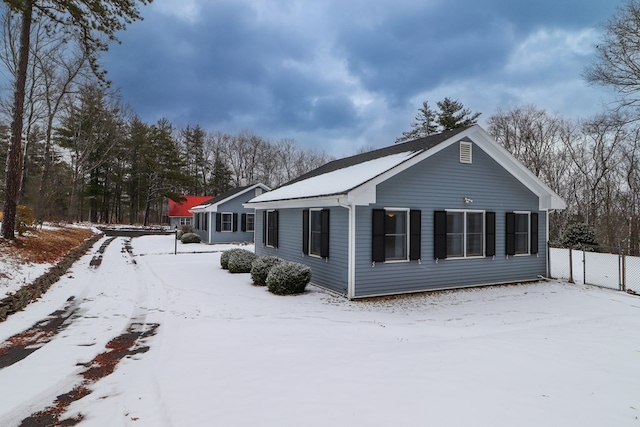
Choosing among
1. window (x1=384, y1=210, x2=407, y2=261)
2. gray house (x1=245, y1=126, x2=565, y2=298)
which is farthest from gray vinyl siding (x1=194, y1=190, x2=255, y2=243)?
window (x1=384, y1=210, x2=407, y2=261)

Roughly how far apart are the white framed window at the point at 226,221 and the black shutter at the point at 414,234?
18374 mm

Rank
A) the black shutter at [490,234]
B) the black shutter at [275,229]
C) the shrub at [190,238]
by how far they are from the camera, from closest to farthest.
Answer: the black shutter at [490,234] → the black shutter at [275,229] → the shrub at [190,238]

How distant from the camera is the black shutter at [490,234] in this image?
11164 mm

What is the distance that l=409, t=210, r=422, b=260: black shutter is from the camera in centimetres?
989

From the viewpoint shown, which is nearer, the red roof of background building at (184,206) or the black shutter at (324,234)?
the black shutter at (324,234)

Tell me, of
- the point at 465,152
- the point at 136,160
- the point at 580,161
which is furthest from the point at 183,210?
the point at 580,161

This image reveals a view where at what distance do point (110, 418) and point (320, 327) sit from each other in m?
3.79

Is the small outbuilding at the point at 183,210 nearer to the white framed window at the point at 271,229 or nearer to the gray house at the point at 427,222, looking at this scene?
the white framed window at the point at 271,229

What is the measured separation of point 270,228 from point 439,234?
6891 mm

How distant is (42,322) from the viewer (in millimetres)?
6672

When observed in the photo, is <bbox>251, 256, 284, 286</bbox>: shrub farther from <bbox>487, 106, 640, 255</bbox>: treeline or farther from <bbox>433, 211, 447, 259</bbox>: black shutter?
<bbox>487, 106, 640, 255</bbox>: treeline

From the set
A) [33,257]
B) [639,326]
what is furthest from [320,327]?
[33,257]

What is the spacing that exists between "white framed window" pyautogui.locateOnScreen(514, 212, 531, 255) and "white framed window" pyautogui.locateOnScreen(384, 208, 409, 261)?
4582 mm

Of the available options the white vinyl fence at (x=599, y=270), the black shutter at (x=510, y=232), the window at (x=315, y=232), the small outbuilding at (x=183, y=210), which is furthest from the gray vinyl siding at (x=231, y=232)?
the white vinyl fence at (x=599, y=270)
